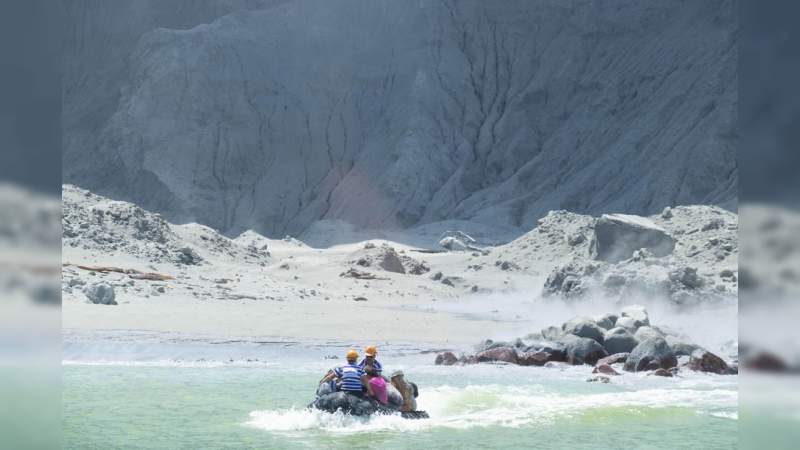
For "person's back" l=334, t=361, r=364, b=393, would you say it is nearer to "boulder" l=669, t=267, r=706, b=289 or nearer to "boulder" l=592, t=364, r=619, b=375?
"boulder" l=592, t=364, r=619, b=375

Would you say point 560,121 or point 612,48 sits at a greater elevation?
point 612,48

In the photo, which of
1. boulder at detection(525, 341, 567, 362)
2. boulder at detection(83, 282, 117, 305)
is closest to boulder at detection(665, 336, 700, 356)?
boulder at detection(525, 341, 567, 362)

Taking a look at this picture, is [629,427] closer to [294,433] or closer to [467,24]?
[294,433]

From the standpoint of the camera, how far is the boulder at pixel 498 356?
72.7 feet

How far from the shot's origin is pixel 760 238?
377 centimetres

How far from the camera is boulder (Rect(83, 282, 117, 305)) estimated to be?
27609 millimetres

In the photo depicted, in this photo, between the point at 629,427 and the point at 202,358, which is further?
the point at 202,358

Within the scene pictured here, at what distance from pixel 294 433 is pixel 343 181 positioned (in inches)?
2533

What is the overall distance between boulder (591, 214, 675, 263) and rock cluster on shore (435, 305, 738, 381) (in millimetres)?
11681

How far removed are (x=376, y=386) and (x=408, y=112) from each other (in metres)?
66.2

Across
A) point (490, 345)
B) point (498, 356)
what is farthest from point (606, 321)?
point (498, 356)

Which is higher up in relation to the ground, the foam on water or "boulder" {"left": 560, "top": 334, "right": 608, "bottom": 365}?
"boulder" {"left": 560, "top": 334, "right": 608, "bottom": 365}

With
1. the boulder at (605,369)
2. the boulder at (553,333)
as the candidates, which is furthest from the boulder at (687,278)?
the boulder at (605,369)

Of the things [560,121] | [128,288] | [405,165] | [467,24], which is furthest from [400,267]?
[467,24]
